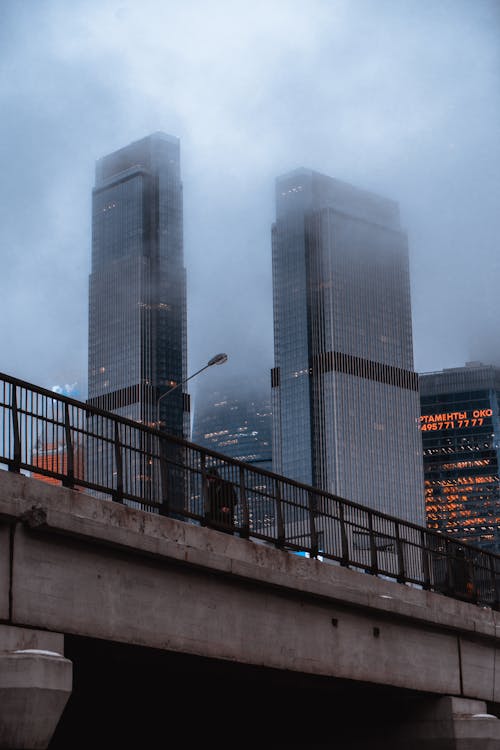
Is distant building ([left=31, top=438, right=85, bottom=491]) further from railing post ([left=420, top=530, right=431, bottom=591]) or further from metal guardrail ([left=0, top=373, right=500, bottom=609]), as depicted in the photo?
railing post ([left=420, top=530, right=431, bottom=591])

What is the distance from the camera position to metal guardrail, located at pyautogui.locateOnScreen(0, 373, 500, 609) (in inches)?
675

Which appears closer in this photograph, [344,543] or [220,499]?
[220,499]

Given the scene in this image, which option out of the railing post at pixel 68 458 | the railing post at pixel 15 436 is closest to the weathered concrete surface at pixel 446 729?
the railing post at pixel 68 458

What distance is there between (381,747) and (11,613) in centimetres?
1337

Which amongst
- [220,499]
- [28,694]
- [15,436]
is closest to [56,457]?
[15,436]

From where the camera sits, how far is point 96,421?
20.8 meters

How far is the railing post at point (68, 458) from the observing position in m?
16.9

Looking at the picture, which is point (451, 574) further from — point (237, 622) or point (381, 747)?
point (237, 622)

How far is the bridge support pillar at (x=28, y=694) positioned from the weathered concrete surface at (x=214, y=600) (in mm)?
450

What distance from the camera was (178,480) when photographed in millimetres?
23297

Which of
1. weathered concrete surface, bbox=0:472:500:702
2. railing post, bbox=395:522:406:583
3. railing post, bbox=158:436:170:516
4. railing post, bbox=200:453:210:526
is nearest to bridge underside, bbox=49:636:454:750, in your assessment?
weathered concrete surface, bbox=0:472:500:702

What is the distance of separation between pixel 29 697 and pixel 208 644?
14.5 ft

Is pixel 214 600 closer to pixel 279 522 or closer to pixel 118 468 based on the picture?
pixel 118 468

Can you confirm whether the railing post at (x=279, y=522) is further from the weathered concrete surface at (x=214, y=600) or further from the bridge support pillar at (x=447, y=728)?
the bridge support pillar at (x=447, y=728)
